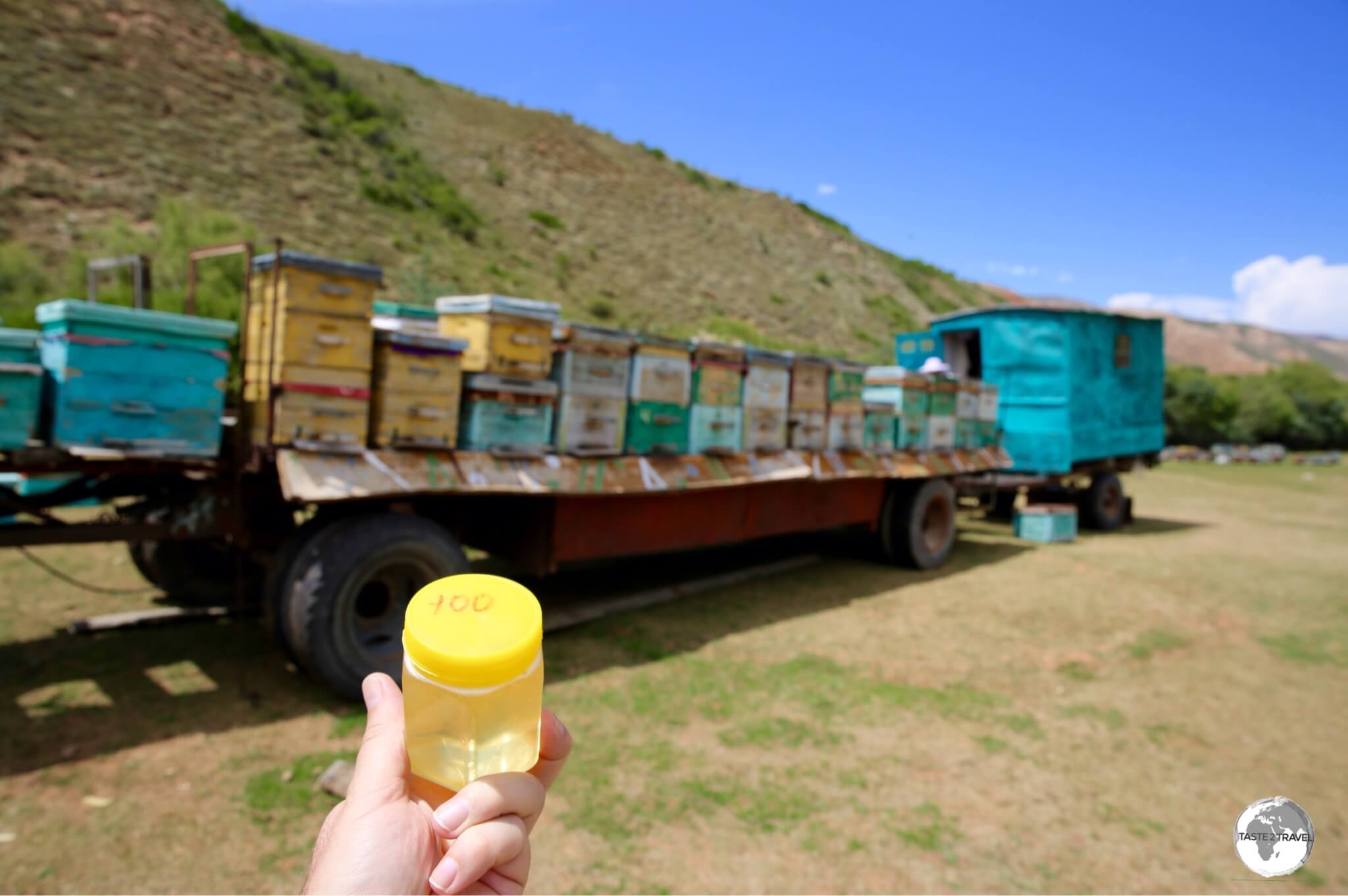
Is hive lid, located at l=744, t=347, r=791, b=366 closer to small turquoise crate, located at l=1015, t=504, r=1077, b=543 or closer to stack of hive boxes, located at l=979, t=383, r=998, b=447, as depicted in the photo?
stack of hive boxes, located at l=979, t=383, r=998, b=447

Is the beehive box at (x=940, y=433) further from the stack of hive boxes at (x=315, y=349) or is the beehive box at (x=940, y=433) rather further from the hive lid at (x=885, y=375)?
the stack of hive boxes at (x=315, y=349)

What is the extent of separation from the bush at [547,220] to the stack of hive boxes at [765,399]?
3184 centimetres

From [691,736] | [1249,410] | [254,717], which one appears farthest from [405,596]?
[1249,410]

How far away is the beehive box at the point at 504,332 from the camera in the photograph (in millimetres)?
5344

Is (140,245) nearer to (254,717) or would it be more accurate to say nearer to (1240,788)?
(254,717)

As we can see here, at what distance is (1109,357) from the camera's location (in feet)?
44.3

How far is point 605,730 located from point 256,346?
332cm

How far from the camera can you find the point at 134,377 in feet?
14.4

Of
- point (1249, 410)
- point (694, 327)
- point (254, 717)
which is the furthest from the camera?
point (1249, 410)

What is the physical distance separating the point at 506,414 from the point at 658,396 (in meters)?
1.43

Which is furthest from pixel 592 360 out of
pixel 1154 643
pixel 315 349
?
pixel 1154 643

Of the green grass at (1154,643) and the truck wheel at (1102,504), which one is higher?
the truck wheel at (1102,504)

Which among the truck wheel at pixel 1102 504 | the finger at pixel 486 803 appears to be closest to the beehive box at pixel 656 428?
the finger at pixel 486 803

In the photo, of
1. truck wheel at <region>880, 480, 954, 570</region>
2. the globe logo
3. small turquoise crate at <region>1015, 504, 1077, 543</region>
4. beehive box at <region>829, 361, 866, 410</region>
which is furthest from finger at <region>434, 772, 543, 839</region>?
small turquoise crate at <region>1015, 504, 1077, 543</region>
